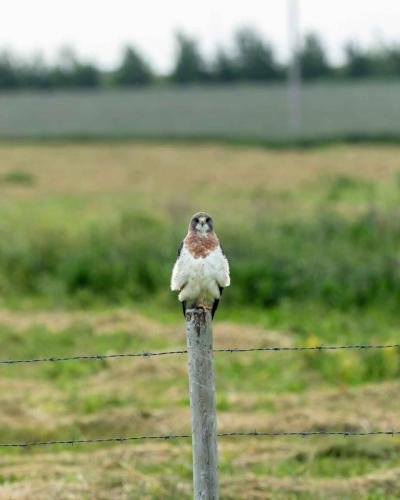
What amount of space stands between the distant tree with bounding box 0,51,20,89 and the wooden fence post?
4839 cm

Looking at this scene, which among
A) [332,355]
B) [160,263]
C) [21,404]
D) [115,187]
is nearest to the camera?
[21,404]

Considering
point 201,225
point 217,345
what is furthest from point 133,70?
point 201,225

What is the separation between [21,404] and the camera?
8.88 metres

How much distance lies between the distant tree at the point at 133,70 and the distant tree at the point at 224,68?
10.6ft

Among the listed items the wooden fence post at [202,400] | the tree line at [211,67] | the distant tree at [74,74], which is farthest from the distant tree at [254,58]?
the wooden fence post at [202,400]

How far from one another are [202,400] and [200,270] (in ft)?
2.41

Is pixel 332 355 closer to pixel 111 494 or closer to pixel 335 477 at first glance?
pixel 335 477

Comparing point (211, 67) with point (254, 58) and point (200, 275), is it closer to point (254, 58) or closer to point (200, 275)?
point (254, 58)

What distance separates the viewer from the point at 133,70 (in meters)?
50.6

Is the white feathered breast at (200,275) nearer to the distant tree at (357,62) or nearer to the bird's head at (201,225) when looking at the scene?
the bird's head at (201,225)

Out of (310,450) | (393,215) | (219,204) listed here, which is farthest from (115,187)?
(310,450)

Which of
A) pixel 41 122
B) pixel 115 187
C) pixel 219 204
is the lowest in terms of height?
pixel 219 204

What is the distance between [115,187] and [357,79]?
20.8 meters

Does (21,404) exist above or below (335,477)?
above
